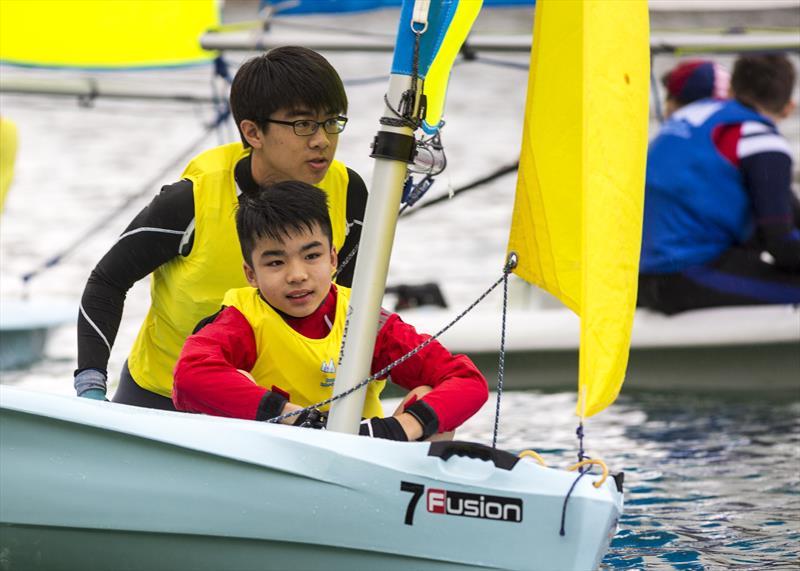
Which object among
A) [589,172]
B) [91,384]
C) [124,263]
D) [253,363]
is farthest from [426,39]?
[91,384]

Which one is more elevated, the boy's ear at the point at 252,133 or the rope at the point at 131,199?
the rope at the point at 131,199

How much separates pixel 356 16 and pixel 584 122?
393cm

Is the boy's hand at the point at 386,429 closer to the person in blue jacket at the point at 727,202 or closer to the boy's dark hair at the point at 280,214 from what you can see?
the boy's dark hair at the point at 280,214

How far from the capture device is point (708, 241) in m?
4.70

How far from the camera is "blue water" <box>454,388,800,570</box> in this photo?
9.77 feet

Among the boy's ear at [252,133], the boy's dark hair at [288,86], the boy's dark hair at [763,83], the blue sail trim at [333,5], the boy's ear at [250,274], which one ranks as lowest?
the boy's ear at [250,274]

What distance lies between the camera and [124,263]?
254 cm

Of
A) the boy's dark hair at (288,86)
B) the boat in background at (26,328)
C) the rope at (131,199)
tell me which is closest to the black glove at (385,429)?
the boy's dark hair at (288,86)

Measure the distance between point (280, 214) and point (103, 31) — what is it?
11.5 ft

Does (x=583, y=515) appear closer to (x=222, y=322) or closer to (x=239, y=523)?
(x=239, y=523)

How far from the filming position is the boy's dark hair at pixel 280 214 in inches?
90.3

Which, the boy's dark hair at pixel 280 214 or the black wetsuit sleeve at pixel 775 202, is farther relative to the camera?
the black wetsuit sleeve at pixel 775 202

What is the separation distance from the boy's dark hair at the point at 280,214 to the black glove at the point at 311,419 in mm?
263

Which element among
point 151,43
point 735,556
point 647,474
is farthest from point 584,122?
point 151,43
